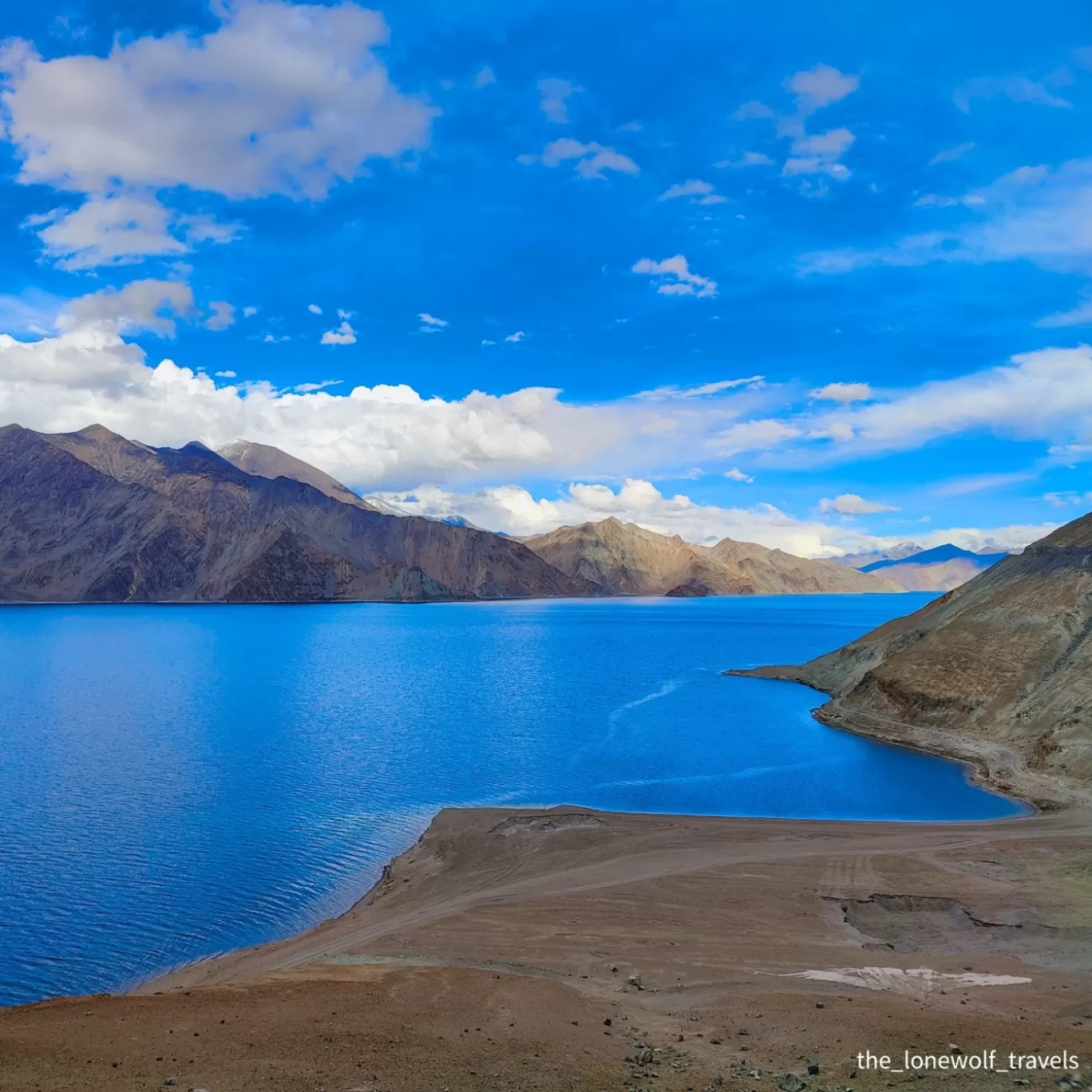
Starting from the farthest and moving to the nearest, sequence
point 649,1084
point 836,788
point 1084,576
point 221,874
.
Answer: point 1084,576 < point 836,788 < point 221,874 < point 649,1084

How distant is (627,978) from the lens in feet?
62.6

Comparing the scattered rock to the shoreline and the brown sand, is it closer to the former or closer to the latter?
the brown sand

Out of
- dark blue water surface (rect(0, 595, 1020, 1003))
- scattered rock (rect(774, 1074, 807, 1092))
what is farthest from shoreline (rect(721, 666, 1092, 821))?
scattered rock (rect(774, 1074, 807, 1092))

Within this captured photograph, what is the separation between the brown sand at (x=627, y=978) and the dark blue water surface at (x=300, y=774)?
12.7ft

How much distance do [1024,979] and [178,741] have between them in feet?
166

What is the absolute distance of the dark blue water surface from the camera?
26.4 meters

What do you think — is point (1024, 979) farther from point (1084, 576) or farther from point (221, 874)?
point (1084, 576)

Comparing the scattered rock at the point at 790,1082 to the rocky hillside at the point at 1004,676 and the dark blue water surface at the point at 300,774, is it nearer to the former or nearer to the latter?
the dark blue water surface at the point at 300,774

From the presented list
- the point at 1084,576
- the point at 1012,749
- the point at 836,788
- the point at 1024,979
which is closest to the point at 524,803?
the point at 836,788

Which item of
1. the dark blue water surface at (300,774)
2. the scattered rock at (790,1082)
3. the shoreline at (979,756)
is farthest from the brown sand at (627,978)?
the shoreline at (979,756)

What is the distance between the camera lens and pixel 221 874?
2969 centimetres

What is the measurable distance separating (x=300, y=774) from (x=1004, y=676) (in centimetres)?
5129

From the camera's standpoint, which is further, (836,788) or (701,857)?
(836,788)

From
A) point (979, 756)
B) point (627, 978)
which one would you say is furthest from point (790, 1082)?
point (979, 756)
